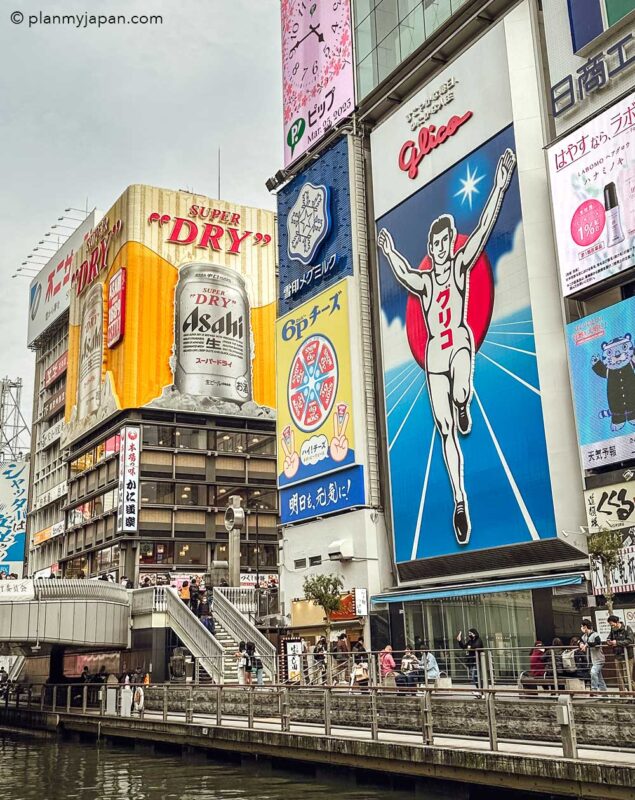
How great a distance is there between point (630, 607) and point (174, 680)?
792 inches

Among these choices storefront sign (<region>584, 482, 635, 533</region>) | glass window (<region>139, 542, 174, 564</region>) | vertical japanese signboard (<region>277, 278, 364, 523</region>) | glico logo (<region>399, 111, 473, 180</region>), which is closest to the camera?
storefront sign (<region>584, 482, 635, 533</region>)

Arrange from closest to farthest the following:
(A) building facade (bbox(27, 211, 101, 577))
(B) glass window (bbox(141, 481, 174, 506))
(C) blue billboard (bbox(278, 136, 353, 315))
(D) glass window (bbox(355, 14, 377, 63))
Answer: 1. (C) blue billboard (bbox(278, 136, 353, 315))
2. (D) glass window (bbox(355, 14, 377, 63))
3. (B) glass window (bbox(141, 481, 174, 506))
4. (A) building facade (bbox(27, 211, 101, 577))

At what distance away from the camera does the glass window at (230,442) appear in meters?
76.1

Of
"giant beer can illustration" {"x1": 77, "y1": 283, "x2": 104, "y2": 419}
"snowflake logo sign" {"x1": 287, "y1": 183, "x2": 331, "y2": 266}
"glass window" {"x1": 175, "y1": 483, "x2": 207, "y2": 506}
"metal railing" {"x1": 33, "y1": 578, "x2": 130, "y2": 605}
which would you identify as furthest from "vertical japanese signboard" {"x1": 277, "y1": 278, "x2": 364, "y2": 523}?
"giant beer can illustration" {"x1": 77, "y1": 283, "x2": 104, "y2": 419}

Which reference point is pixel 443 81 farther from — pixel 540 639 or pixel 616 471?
pixel 540 639

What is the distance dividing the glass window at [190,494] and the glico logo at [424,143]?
37.0 metres

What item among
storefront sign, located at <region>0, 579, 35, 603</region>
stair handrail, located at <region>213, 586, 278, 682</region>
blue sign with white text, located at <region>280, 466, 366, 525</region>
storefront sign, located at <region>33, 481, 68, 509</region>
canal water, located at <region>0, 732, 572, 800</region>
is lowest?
canal water, located at <region>0, 732, 572, 800</region>

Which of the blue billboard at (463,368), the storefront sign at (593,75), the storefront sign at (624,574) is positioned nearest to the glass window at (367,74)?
the blue billboard at (463,368)

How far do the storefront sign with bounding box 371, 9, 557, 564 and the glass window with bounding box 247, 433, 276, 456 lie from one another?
112 feet

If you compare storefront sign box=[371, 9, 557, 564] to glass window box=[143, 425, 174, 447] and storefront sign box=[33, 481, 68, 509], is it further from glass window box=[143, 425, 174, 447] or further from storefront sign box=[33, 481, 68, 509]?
storefront sign box=[33, 481, 68, 509]

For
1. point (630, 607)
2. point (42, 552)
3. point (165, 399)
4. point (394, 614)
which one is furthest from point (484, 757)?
point (42, 552)

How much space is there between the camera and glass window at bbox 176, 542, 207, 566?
72.1 m

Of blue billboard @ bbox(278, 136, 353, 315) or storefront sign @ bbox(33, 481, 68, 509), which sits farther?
storefront sign @ bbox(33, 481, 68, 509)

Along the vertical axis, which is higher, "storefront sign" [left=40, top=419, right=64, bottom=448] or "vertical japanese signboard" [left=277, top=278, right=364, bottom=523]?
"storefront sign" [left=40, top=419, right=64, bottom=448]
